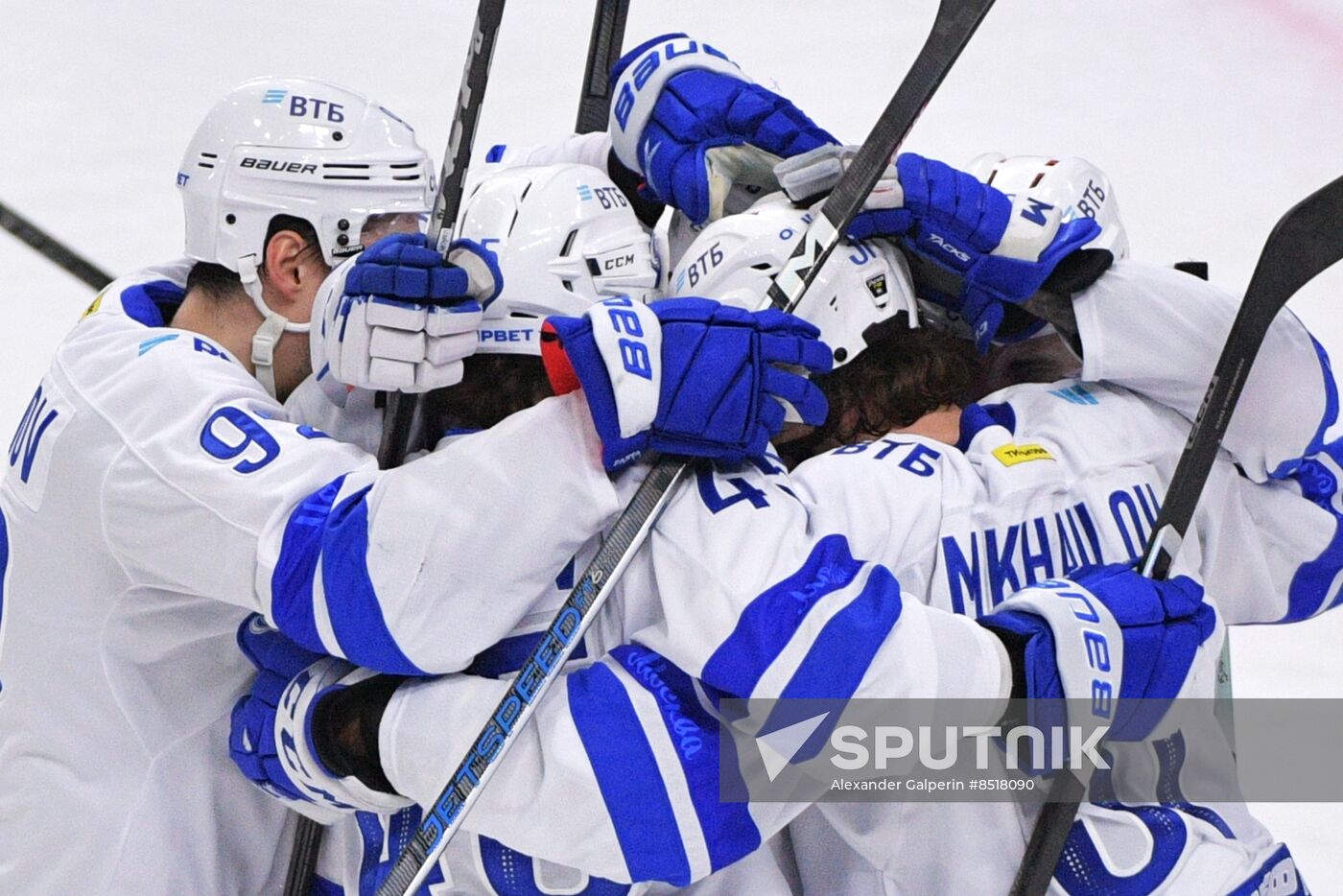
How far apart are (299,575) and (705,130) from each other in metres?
0.97

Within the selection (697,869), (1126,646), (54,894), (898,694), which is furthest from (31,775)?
(1126,646)

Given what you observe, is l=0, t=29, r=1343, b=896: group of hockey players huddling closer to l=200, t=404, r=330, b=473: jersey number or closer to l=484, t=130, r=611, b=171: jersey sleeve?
l=200, t=404, r=330, b=473: jersey number

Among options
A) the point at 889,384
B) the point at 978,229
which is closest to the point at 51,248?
the point at 889,384

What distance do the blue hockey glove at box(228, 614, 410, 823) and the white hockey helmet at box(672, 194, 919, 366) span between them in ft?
2.29

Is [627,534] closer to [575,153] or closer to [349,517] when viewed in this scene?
[349,517]

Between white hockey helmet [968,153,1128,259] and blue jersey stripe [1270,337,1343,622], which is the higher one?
white hockey helmet [968,153,1128,259]

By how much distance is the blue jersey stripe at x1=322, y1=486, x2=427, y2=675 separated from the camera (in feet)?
6.70

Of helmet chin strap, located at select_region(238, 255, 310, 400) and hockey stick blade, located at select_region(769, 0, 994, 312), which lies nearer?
hockey stick blade, located at select_region(769, 0, 994, 312)

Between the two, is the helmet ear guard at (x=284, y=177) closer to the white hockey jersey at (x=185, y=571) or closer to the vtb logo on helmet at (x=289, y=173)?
the vtb logo on helmet at (x=289, y=173)

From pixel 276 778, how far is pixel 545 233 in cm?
77

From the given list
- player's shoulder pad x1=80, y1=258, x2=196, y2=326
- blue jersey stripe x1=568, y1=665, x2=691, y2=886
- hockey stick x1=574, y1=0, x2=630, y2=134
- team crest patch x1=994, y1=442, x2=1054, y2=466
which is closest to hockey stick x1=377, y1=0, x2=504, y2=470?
player's shoulder pad x1=80, y1=258, x2=196, y2=326

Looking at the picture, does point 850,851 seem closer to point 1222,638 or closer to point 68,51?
point 1222,638
